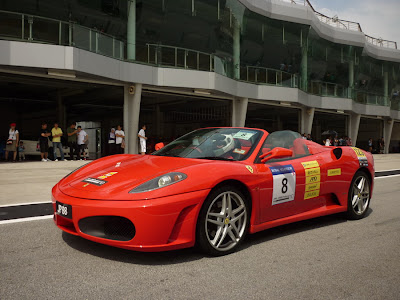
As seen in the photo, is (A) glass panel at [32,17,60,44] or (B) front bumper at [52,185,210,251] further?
(A) glass panel at [32,17,60,44]

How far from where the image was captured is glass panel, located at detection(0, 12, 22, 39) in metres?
13.4

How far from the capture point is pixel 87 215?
314 cm

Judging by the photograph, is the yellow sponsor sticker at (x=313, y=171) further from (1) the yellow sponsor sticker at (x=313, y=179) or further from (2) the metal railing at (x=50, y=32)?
(2) the metal railing at (x=50, y=32)

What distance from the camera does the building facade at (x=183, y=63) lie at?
1495 centimetres

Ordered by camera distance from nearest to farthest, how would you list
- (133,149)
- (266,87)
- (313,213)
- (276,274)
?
(276,274)
(313,213)
(133,149)
(266,87)

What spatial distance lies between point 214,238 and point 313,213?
1.61m

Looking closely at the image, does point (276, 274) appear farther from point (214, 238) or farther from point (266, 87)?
point (266, 87)

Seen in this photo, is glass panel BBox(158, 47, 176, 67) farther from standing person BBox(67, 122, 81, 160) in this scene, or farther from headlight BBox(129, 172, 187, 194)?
headlight BBox(129, 172, 187, 194)

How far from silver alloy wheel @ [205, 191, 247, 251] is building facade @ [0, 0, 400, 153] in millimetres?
12685

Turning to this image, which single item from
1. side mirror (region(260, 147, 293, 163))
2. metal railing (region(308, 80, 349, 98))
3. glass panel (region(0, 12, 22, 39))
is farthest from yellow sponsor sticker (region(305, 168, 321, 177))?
metal railing (region(308, 80, 349, 98))

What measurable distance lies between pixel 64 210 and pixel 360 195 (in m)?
3.91

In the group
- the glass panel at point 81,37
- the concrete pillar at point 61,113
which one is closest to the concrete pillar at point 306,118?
the concrete pillar at point 61,113

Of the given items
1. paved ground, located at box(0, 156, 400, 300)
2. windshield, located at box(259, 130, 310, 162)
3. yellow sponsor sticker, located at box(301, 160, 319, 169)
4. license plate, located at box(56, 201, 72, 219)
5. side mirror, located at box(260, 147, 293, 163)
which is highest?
windshield, located at box(259, 130, 310, 162)

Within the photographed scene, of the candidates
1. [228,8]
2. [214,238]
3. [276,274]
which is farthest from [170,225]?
[228,8]
